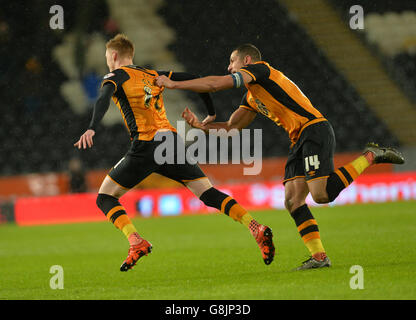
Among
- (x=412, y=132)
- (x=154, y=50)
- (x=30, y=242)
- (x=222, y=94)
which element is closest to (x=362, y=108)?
(x=412, y=132)

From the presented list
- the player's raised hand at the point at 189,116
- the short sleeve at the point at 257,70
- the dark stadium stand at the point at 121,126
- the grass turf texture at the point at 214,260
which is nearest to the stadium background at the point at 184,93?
the dark stadium stand at the point at 121,126

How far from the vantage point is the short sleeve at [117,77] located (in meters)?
6.02

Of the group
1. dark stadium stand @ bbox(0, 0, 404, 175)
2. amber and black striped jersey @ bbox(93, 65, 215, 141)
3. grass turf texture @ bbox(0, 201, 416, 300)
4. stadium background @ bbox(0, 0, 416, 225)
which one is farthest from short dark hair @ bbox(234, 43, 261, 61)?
dark stadium stand @ bbox(0, 0, 404, 175)

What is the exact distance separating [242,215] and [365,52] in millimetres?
14451

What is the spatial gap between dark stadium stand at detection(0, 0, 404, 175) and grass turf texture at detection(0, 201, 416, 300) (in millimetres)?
3956

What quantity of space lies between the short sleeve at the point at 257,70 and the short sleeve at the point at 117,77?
102 cm

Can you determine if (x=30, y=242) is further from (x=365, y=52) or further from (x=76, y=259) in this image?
(x=365, y=52)

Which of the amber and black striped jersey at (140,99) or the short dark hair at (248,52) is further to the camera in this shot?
the short dark hair at (248,52)

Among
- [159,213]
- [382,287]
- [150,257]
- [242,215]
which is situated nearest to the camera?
[382,287]

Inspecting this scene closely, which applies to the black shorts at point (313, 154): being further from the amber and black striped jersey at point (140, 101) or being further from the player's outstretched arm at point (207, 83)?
the amber and black striped jersey at point (140, 101)

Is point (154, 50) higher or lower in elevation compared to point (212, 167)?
higher

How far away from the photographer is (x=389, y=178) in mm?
15344

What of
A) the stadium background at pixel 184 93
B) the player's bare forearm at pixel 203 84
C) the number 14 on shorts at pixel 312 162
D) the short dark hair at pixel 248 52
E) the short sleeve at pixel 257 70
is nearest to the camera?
the player's bare forearm at pixel 203 84

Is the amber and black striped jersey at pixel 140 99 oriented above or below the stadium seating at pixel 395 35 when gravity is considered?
below
